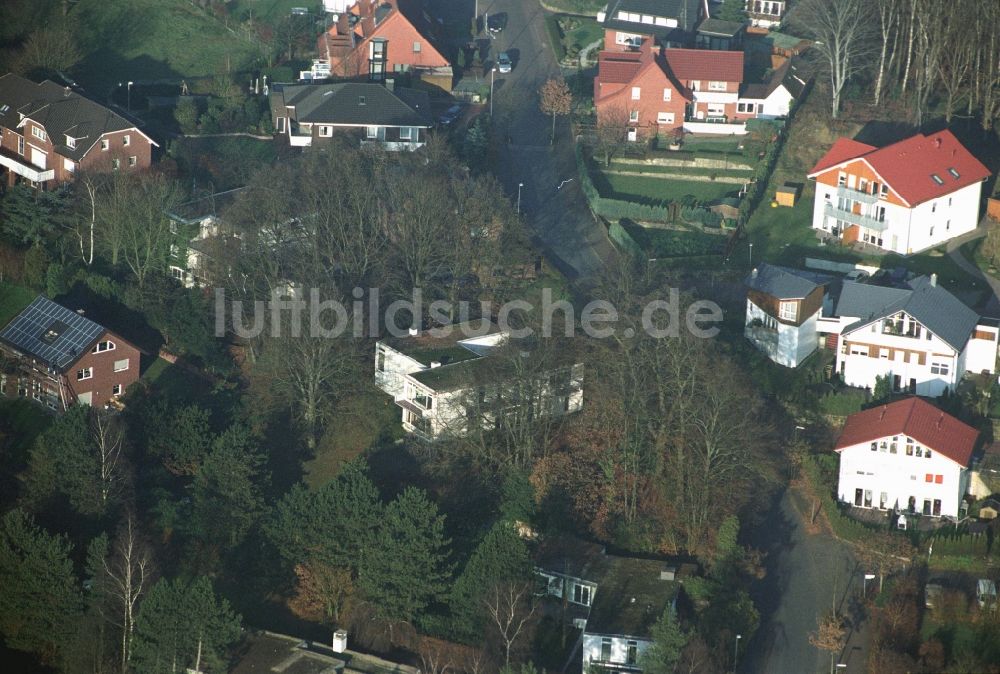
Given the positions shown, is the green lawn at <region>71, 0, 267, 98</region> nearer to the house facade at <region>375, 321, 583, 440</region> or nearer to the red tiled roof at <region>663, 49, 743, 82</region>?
the red tiled roof at <region>663, 49, 743, 82</region>

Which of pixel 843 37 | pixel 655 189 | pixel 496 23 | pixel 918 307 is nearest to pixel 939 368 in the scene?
pixel 918 307

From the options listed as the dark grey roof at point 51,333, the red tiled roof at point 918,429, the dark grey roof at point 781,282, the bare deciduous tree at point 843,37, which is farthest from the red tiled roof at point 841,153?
the dark grey roof at point 51,333

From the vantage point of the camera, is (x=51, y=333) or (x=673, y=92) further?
(x=673, y=92)

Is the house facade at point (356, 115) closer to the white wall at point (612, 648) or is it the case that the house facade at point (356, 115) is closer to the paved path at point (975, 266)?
the paved path at point (975, 266)

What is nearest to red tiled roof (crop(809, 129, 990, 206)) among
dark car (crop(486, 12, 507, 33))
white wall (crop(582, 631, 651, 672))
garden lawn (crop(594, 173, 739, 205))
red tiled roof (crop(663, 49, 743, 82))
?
garden lawn (crop(594, 173, 739, 205))

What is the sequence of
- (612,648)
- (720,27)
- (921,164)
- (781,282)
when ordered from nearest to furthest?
(612,648) < (781,282) < (921,164) < (720,27)

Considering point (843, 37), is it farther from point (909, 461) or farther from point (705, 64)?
point (909, 461)
